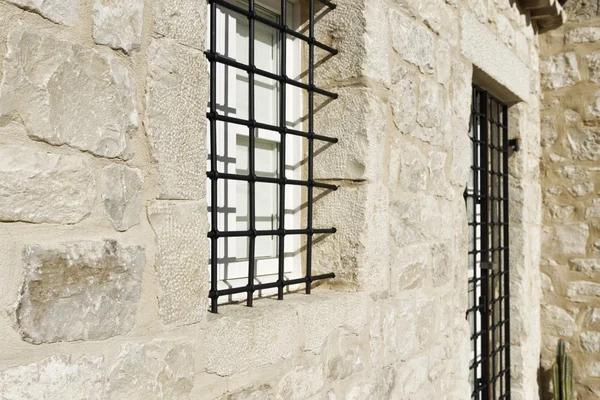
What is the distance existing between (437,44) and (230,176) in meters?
1.47

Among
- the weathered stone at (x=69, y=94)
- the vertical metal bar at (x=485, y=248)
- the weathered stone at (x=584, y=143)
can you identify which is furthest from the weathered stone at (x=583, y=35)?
the weathered stone at (x=69, y=94)

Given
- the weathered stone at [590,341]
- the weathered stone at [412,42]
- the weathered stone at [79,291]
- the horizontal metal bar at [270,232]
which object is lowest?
the weathered stone at [590,341]

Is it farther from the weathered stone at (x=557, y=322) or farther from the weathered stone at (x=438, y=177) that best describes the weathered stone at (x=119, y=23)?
the weathered stone at (x=557, y=322)

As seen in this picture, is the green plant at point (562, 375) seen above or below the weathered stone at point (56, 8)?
below

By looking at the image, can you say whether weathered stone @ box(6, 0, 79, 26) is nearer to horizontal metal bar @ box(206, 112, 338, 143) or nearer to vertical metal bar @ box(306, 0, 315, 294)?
horizontal metal bar @ box(206, 112, 338, 143)

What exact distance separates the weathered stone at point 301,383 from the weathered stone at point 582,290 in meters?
3.11

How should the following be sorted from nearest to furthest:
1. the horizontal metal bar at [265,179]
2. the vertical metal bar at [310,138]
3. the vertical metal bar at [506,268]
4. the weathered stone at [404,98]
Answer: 1. the horizontal metal bar at [265,179]
2. the vertical metal bar at [310,138]
3. the weathered stone at [404,98]
4. the vertical metal bar at [506,268]

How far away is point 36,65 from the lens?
113 centimetres

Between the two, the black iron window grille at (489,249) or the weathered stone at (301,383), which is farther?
the black iron window grille at (489,249)

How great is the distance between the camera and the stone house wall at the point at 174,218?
1.13 meters

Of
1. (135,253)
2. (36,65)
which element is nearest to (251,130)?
(135,253)

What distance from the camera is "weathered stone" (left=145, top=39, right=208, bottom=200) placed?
1389mm

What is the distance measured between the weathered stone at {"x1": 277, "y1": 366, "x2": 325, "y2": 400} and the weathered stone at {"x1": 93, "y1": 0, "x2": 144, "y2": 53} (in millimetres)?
1042

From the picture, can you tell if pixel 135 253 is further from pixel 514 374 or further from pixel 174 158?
pixel 514 374
